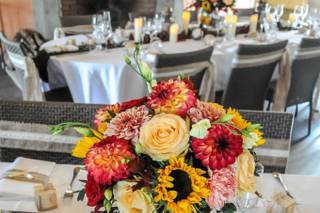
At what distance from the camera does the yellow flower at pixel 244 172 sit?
622mm

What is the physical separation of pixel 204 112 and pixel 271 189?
1.59 feet

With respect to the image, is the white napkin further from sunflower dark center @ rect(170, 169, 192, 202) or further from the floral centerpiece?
the floral centerpiece

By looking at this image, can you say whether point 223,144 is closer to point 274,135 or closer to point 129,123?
point 129,123

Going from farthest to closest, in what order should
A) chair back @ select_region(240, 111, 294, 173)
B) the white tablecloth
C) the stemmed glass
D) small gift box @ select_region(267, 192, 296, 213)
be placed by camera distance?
the stemmed glass < the white tablecloth < chair back @ select_region(240, 111, 294, 173) < small gift box @ select_region(267, 192, 296, 213)

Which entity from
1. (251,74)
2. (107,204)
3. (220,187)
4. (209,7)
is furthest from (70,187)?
(209,7)

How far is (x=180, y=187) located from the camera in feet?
1.85

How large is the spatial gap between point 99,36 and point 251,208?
1811mm

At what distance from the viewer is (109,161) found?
57 cm

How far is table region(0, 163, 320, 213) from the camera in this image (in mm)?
910

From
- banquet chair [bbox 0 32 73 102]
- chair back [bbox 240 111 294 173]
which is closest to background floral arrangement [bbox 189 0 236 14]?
banquet chair [bbox 0 32 73 102]

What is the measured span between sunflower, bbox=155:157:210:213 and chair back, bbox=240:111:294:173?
0.63 metres

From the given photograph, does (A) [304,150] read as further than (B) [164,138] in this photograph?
Yes

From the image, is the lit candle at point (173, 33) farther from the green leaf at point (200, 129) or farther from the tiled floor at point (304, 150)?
the green leaf at point (200, 129)

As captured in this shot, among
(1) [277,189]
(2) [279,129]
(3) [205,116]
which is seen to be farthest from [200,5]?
(3) [205,116]
